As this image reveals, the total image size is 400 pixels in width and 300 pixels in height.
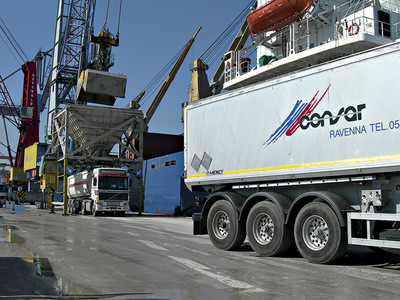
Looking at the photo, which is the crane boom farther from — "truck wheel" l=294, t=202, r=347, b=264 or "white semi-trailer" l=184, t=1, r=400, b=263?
"truck wheel" l=294, t=202, r=347, b=264

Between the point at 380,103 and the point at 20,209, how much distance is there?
32930 millimetres

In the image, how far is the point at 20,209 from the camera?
34.3 meters

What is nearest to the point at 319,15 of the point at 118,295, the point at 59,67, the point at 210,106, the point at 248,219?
the point at 210,106

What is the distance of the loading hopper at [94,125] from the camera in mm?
31250

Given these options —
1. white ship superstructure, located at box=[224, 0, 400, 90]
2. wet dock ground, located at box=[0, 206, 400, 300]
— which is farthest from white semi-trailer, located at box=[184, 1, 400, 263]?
white ship superstructure, located at box=[224, 0, 400, 90]

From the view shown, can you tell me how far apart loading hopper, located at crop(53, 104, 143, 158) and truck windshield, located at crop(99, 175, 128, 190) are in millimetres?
5336

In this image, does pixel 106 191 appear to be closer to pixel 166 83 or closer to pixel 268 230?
pixel 268 230

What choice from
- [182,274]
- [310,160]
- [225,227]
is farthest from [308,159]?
[182,274]

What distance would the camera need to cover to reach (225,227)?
35.0 ft

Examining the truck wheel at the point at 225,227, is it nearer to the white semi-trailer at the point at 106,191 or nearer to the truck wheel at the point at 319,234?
the truck wheel at the point at 319,234

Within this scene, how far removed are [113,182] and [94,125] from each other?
6677 millimetres

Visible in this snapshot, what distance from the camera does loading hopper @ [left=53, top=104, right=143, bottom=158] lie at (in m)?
31.2

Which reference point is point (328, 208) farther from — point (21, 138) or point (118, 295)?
point (21, 138)

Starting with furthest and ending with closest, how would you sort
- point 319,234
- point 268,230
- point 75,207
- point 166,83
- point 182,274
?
point 166,83 → point 75,207 → point 268,230 → point 319,234 → point 182,274
